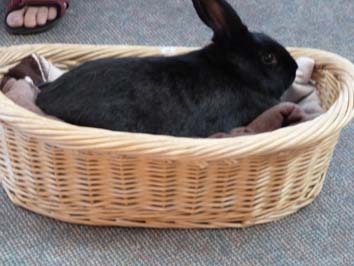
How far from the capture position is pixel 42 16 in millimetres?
2160

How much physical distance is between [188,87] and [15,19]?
1004mm

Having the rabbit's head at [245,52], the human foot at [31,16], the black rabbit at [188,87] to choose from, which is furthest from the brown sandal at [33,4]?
the rabbit's head at [245,52]

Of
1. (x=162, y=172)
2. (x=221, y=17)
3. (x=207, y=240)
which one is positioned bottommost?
(x=207, y=240)

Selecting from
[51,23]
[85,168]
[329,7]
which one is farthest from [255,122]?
[329,7]

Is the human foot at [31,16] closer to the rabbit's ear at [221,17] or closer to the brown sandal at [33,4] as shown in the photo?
the brown sandal at [33,4]

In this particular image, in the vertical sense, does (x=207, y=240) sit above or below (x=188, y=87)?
below

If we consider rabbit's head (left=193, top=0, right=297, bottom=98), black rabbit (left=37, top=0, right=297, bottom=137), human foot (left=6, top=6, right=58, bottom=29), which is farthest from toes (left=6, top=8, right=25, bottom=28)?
rabbit's head (left=193, top=0, right=297, bottom=98)

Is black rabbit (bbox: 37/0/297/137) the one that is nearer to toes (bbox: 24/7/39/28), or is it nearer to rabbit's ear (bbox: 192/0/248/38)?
rabbit's ear (bbox: 192/0/248/38)

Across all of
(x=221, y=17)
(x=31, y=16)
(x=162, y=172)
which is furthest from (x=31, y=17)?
(x=162, y=172)

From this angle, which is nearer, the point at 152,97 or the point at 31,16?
the point at 152,97

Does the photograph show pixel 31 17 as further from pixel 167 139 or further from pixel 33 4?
pixel 167 139

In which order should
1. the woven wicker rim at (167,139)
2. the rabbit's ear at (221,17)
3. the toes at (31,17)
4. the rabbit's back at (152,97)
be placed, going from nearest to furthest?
1. the woven wicker rim at (167,139)
2. the rabbit's back at (152,97)
3. the rabbit's ear at (221,17)
4. the toes at (31,17)

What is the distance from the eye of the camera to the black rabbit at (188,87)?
1309 millimetres

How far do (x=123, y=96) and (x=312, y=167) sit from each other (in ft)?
1.37
